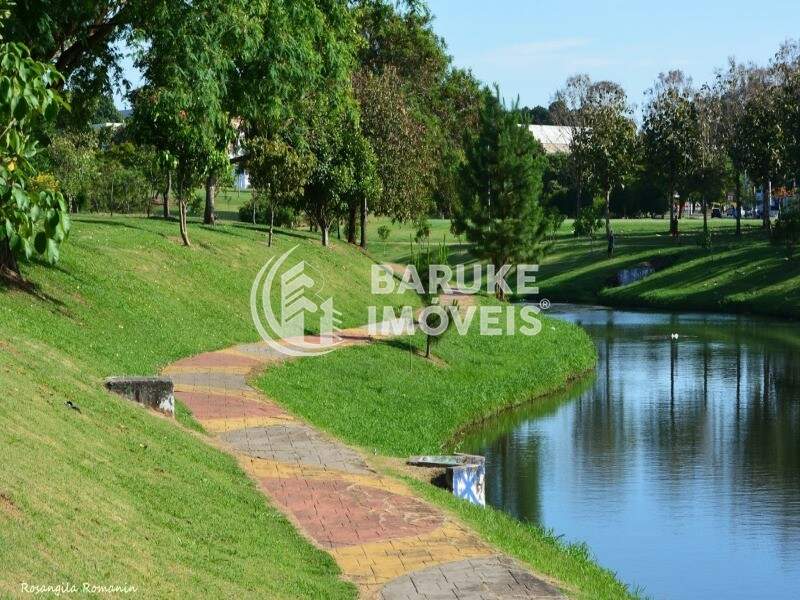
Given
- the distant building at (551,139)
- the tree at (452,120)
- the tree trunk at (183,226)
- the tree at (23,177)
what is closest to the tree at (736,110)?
the tree at (452,120)

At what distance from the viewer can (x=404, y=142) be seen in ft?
191

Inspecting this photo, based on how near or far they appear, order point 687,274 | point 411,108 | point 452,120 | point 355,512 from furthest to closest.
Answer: point 452,120
point 687,274
point 411,108
point 355,512

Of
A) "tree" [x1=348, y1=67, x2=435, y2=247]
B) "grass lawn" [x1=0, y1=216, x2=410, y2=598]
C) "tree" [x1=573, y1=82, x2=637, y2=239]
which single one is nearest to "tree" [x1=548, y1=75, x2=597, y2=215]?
"tree" [x1=573, y1=82, x2=637, y2=239]

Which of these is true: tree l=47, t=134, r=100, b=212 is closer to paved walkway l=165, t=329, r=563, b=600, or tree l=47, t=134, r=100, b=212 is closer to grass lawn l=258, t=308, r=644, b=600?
grass lawn l=258, t=308, r=644, b=600

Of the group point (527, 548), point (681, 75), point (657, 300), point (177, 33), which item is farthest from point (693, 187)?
point (527, 548)

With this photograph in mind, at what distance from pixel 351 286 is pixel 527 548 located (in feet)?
102

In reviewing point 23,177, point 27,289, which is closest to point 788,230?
A: point 27,289

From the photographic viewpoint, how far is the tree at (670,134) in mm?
83812

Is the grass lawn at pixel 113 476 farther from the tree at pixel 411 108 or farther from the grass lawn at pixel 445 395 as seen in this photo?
the tree at pixel 411 108

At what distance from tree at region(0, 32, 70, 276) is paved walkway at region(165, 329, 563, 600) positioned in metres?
5.19

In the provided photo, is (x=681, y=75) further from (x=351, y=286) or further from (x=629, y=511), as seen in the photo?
(x=629, y=511)

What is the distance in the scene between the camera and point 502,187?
55.2 metres

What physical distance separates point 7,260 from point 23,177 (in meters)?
16.4

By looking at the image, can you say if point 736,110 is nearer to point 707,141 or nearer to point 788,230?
point 707,141
